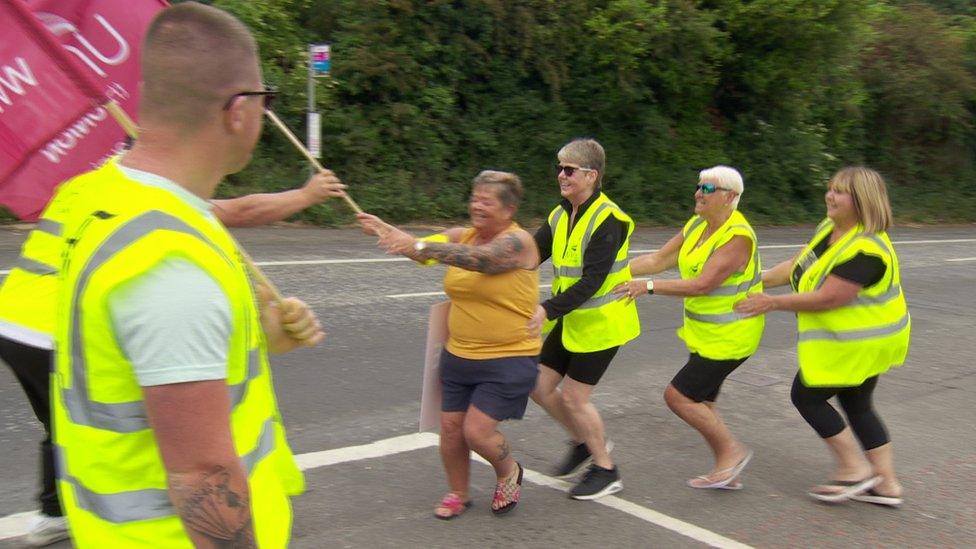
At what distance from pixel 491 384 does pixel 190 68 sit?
9.23 feet

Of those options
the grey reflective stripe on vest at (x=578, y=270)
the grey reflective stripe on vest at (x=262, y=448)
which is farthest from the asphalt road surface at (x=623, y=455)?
the grey reflective stripe on vest at (x=262, y=448)

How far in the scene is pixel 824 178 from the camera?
23.1m

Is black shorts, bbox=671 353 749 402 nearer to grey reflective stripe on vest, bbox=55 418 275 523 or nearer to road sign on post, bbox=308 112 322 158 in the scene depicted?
grey reflective stripe on vest, bbox=55 418 275 523

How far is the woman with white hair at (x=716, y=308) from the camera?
187 inches

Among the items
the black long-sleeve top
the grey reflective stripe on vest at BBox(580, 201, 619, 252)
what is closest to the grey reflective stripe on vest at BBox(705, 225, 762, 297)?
the black long-sleeve top

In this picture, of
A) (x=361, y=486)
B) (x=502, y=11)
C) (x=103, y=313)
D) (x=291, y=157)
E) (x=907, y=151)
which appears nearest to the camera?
(x=103, y=313)

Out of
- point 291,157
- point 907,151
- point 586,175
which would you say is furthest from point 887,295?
point 907,151

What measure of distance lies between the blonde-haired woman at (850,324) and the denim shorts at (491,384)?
1.14 metres

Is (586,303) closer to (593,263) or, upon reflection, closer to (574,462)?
(593,263)

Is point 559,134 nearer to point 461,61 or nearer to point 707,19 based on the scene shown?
point 461,61

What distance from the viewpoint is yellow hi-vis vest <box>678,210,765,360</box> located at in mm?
4828

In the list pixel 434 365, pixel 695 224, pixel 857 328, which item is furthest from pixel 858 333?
pixel 434 365

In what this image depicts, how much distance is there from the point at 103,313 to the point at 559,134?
18368 mm

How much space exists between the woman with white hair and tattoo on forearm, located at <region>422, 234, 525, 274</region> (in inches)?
29.3
